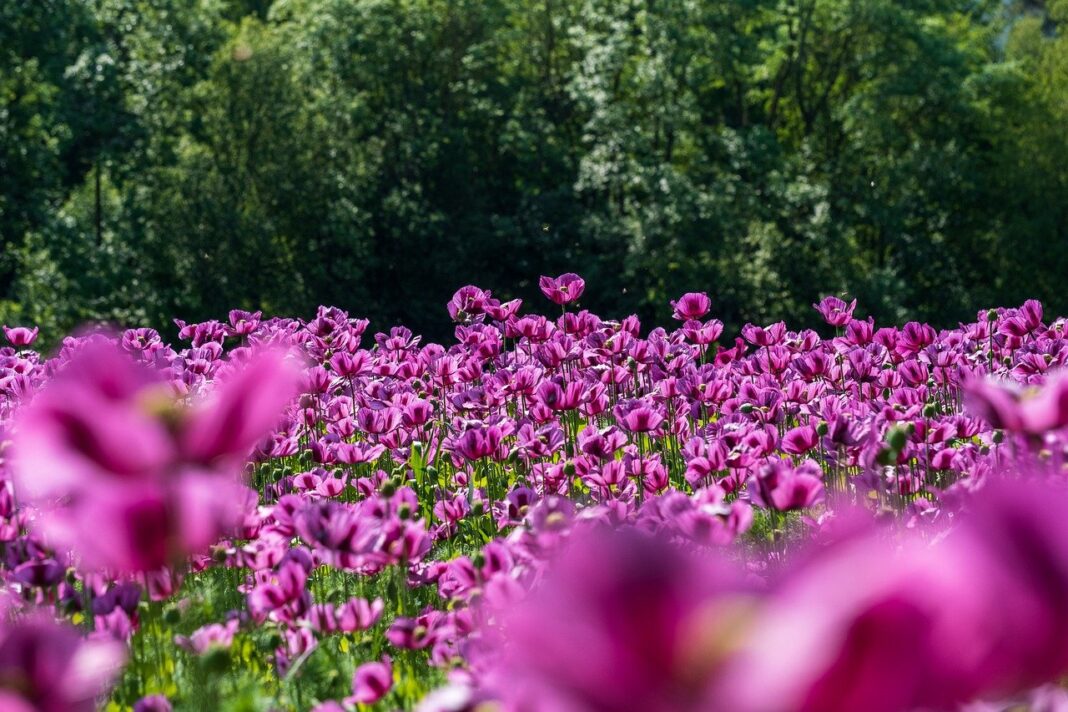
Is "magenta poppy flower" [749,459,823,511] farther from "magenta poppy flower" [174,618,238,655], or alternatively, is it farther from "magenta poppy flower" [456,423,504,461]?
"magenta poppy flower" [456,423,504,461]

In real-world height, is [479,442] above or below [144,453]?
above

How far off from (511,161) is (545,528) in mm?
29258

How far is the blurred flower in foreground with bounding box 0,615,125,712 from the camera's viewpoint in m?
1.12

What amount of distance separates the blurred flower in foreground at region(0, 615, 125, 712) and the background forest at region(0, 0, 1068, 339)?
84.5 ft

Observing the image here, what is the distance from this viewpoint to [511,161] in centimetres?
3153

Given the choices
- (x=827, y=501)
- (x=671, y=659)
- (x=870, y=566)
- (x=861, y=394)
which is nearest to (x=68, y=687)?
(x=671, y=659)

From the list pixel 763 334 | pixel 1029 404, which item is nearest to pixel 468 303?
pixel 763 334

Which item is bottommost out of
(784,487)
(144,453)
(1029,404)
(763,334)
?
(144,453)

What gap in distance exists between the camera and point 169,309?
28297 millimetres

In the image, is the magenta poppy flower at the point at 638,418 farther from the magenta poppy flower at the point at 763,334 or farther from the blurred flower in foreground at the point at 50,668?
the blurred flower in foreground at the point at 50,668

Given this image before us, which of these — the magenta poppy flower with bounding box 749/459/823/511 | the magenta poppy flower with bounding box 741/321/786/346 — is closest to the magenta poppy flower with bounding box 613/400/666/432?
the magenta poppy flower with bounding box 741/321/786/346

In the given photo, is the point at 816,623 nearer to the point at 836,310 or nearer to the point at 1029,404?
the point at 1029,404

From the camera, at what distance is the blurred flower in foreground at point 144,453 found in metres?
1.10

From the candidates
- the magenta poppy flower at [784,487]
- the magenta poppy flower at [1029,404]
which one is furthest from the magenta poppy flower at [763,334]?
the magenta poppy flower at [1029,404]
